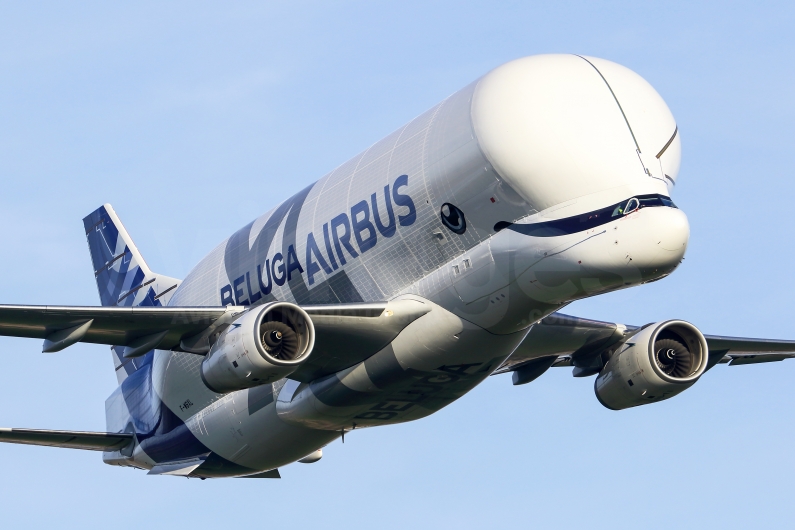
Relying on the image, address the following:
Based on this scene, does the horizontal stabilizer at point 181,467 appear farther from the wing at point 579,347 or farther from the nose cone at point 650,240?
the nose cone at point 650,240

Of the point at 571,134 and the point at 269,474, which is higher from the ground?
the point at 571,134

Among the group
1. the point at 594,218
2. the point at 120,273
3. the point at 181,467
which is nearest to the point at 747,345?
the point at 594,218

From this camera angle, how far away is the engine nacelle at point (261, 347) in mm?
31297

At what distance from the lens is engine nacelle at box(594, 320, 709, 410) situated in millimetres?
38344

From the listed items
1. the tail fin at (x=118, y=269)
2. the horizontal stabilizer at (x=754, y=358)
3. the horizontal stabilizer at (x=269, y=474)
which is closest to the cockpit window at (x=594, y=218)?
the horizontal stabilizer at (x=754, y=358)

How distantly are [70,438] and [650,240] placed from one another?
18.9 meters

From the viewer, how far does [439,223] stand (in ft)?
107

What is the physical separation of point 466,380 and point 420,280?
331 cm

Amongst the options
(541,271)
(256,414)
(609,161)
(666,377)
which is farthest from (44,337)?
(666,377)

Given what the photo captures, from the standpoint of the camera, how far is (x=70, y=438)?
40125 mm

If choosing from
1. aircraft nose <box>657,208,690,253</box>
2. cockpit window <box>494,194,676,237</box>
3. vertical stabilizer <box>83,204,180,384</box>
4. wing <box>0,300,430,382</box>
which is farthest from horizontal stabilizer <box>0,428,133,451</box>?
aircraft nose <box>657,208,690,253</box>

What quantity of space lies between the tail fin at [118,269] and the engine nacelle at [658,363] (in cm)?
1463

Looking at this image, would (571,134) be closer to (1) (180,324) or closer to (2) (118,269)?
(1) (180,324)

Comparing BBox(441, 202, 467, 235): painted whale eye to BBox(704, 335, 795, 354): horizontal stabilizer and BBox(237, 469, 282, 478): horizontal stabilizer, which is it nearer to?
BBox(704, 335, 795, 354): horizontal stabilizer
